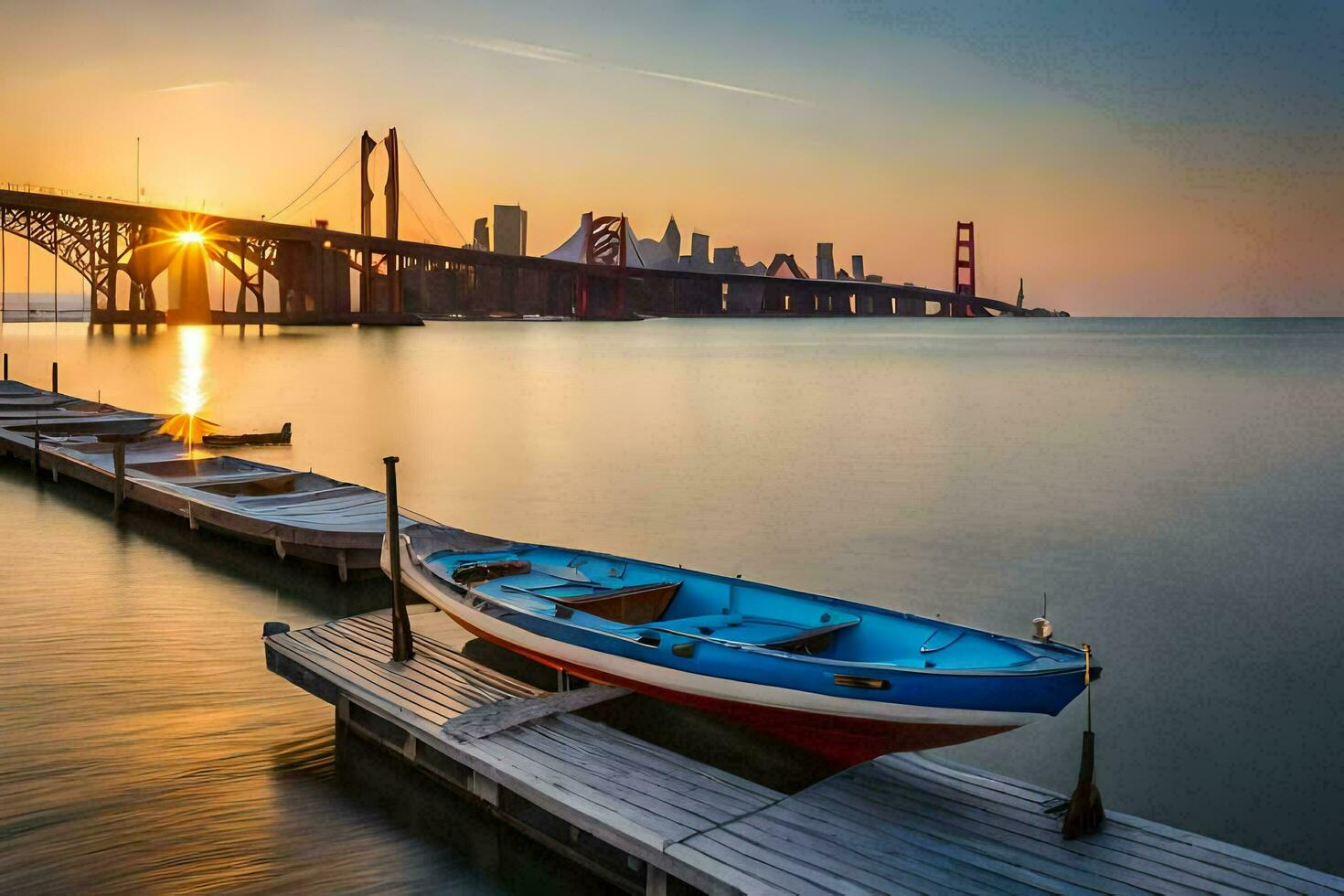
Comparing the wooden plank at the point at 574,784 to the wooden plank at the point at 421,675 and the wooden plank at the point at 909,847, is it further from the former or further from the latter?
the wooden plank at the point at 421,675

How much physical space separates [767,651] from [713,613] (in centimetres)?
151

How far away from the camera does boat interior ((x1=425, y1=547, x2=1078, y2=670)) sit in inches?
240

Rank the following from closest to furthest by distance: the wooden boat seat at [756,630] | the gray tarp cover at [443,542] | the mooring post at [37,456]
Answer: the wooden boat seat at [756,630] < the gray tarp cover at [443,542] < the mooring post at [37,456]

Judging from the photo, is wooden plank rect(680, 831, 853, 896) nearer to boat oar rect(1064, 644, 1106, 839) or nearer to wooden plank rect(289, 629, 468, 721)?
boat oar rect(1064, 644, 1106, 839)

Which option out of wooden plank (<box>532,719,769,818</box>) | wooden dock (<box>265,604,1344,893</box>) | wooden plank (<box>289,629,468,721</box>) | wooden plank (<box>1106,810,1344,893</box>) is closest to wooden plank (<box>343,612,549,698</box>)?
wooden dock (<box>265,604,1344,893</box>)

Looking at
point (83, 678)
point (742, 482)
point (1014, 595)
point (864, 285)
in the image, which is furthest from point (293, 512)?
point (864, 285)

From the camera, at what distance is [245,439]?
22891mm

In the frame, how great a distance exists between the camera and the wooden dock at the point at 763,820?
469cm

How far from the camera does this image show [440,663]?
7.60 metres

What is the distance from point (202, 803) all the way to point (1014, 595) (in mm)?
9380

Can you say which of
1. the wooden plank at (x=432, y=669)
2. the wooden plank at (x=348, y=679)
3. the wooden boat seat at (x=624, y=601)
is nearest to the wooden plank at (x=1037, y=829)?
the wooden boat seat at (x=624, y=601)

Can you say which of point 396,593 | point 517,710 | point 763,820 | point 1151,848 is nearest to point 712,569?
point 396,593

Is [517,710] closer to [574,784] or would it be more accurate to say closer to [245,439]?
[574,784]

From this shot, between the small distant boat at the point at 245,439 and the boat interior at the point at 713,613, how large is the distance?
1495cm
